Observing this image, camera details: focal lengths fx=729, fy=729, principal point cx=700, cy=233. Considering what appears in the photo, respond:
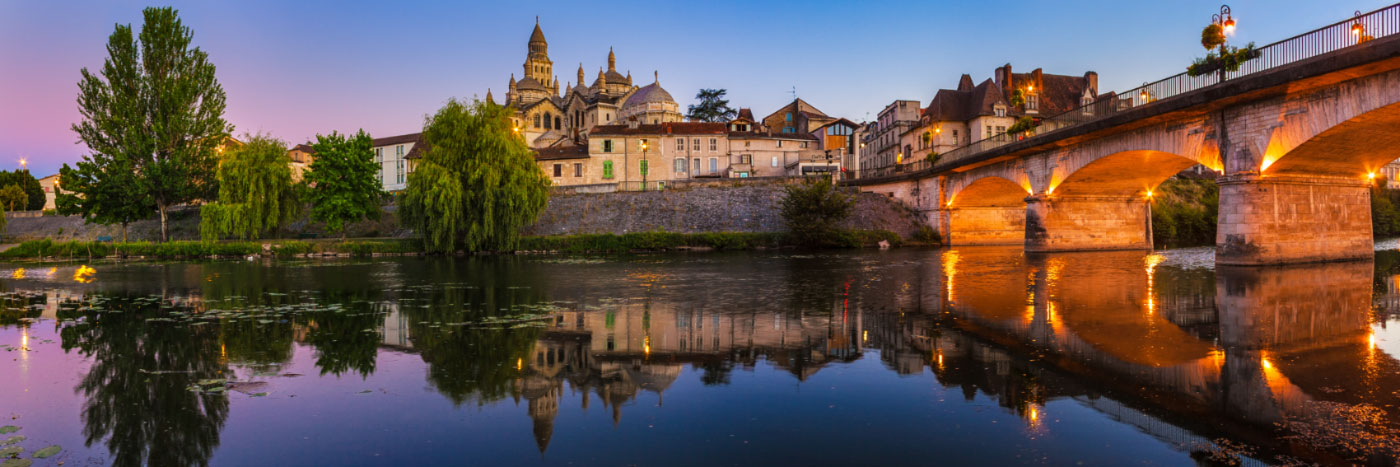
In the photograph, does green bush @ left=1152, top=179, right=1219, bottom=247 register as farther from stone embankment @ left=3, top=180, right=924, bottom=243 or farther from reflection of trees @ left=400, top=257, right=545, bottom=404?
reflection of trees @ left=400, top=257, right=545, bottom=404

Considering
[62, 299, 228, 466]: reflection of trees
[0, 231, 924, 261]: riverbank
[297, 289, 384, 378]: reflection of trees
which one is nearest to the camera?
[62, 299, 228, 466]: reflection of trees

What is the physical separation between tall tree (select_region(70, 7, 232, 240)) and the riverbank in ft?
30.1

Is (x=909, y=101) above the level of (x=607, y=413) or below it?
above

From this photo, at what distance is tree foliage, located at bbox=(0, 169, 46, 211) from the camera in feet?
300

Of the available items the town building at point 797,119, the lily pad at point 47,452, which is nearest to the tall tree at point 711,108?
the town building at point 797,119

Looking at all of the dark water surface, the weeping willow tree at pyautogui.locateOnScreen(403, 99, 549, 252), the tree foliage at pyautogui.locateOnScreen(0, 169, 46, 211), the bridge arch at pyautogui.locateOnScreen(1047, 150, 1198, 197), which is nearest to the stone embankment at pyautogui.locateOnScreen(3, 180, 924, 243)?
the weeping willow tree at pyautogui.locateOnScreen(403, 99, 549, 252)

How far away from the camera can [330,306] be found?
53.2ft

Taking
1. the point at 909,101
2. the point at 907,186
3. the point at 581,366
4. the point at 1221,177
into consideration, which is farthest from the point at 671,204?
the point at 581,366

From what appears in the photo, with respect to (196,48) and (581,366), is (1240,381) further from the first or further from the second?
(196,48)

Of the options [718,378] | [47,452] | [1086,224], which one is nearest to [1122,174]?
[1086,224]

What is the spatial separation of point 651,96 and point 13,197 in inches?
3059

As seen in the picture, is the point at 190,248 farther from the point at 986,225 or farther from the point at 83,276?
the point at 986,225

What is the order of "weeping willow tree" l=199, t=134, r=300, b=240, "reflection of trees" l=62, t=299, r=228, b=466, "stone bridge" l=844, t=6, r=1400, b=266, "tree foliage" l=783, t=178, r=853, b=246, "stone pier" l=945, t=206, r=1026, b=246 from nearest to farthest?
1. "reflection of trees" l=62, t=299, r=228, b=466
2. "stone bridge" l=844, t=6, r=1400, b=266
3. "weeping willow tree" l=199, t=134, r=300, b=240
4. "tree foliage" l=783, t=178, r=853, b=246
5. "stone pier" l=945, t=206, r=1026, b=246

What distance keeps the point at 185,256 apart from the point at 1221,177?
166 ft
